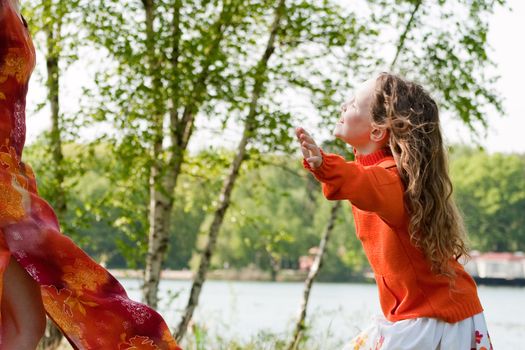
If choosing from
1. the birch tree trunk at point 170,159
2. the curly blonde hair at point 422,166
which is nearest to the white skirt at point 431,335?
the curly blonde hair at point 422,166

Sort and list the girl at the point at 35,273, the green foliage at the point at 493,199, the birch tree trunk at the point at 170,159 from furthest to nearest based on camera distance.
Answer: the green foliage at the point at 493,199, the birch tree trunk at the point at 170,159, the girl at the point at 35,273

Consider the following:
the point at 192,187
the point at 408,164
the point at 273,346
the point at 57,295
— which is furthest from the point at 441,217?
the point at 192,187

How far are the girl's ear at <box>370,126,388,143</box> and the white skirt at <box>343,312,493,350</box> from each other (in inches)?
22.3

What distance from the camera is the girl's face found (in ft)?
9.73

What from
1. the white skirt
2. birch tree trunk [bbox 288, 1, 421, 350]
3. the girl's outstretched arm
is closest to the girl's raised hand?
the girl's outstretched arm

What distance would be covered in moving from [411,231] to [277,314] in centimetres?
1629

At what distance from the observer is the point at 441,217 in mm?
2836

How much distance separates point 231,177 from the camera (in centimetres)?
724

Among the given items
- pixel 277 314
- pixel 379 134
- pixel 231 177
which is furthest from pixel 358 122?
pixel 277 314

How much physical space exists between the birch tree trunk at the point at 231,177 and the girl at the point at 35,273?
368 centimetres

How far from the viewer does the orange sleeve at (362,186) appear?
2.53 meters

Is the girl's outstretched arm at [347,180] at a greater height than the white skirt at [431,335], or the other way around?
the girl's outstretched arm at [347,180]

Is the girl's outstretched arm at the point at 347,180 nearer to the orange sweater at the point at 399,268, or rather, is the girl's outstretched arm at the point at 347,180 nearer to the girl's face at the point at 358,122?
the orange sweater at the point at 399,268

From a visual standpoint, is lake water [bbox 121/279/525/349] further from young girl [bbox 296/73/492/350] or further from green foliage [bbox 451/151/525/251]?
green foliage [bbox 451/151/525/251]
